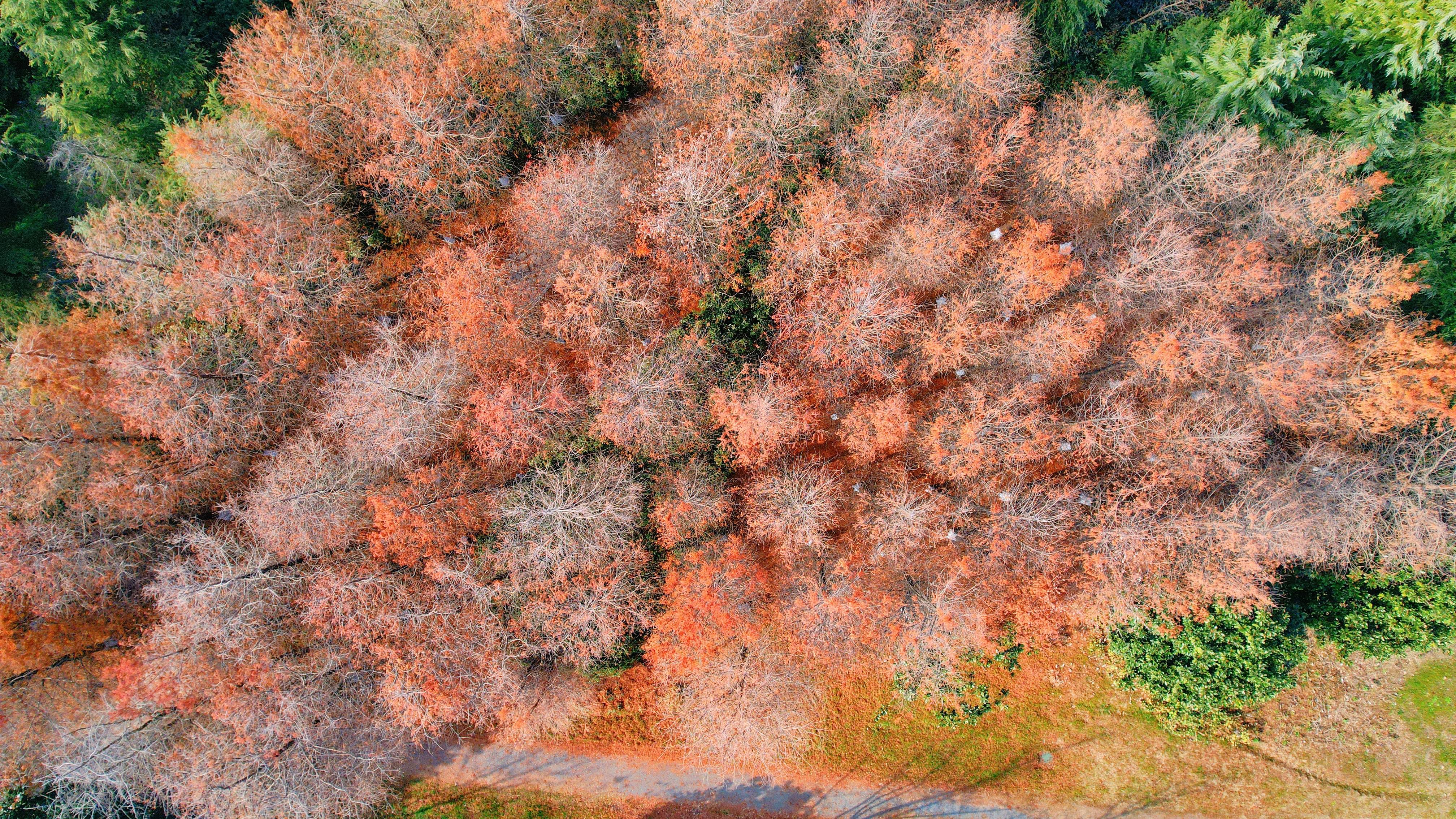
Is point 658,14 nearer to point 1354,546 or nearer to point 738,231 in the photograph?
point 738,231

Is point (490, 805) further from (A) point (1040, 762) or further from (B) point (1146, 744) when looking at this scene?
(B) point (1146, 744)

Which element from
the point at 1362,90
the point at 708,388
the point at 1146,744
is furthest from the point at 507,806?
the point at 1362,90

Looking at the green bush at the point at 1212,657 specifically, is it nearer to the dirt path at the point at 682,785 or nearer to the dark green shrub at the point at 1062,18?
the dirt path at the point at 682,785

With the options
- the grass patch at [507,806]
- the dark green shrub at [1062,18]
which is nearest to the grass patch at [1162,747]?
the grass patch at [507,806]

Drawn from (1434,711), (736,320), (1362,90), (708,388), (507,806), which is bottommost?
(1434,711)

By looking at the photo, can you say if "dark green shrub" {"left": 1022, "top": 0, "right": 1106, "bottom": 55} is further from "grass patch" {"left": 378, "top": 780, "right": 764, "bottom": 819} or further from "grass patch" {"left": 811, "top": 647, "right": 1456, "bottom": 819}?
"grass patch" {"left": 378, "top": 780, "right": 764, "bottom": 819}
